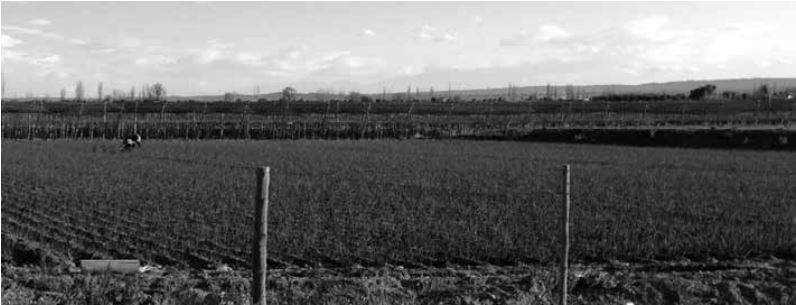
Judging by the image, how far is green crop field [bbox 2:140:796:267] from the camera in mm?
10641

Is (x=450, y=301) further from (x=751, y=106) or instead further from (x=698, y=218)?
(x=751, y=106)

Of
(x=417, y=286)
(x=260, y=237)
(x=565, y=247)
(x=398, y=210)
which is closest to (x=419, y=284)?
(x=417, y=286)

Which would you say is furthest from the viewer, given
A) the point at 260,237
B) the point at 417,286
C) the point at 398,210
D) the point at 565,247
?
the point at 398,210

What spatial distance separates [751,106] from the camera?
62.6 meters

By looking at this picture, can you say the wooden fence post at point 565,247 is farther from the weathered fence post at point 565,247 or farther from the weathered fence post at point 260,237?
the weathered fence post at point 260,237

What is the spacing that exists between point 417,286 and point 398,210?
21.3ft

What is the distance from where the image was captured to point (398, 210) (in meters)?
14.3

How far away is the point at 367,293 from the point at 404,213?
704cm

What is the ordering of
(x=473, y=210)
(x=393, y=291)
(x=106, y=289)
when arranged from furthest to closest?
1. (x=473, y=210)
2. (x=393, y=291)
3. (x=106, y=289)

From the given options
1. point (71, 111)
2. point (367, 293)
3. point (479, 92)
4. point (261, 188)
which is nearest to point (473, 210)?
point (367, 293)

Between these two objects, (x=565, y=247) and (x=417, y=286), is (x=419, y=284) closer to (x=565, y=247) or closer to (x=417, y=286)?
(x=417, y=286)

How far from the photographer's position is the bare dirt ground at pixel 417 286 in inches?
258

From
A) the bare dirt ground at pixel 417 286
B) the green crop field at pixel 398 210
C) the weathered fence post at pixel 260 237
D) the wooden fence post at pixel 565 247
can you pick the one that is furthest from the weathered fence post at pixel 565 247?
the green crop field at pixel 398 210

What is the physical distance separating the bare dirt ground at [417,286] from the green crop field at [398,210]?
106cm
